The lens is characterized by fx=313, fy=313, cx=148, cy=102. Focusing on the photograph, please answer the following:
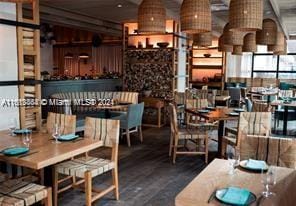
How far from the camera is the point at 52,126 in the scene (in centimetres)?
399

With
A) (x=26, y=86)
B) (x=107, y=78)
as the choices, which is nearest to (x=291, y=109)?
(x=107, y=78)

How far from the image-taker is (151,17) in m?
3.49

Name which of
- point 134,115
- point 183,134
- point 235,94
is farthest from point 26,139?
point 235,94

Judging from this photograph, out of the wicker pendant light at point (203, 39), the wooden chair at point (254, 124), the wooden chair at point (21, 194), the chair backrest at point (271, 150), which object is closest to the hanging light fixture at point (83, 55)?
the wicker pendant light at point (203, 39)

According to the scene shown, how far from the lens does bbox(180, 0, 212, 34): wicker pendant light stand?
Result: 306cm

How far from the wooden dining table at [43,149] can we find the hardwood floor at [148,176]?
Answer: 817 millimetres

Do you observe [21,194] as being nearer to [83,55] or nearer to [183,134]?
[183,134]

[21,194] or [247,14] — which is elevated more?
[247,14]

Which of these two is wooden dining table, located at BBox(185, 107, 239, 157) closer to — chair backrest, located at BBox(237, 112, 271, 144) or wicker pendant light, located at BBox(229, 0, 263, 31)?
chair backrest, located at BBox(237, 112, 271, 144)

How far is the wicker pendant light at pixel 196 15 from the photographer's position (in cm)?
306

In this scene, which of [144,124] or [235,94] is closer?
Result: [144,124]

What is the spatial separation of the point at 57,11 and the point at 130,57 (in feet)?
7.54

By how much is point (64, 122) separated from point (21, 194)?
1.37 metres

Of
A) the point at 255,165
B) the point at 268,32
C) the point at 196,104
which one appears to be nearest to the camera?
the point at 255,165
